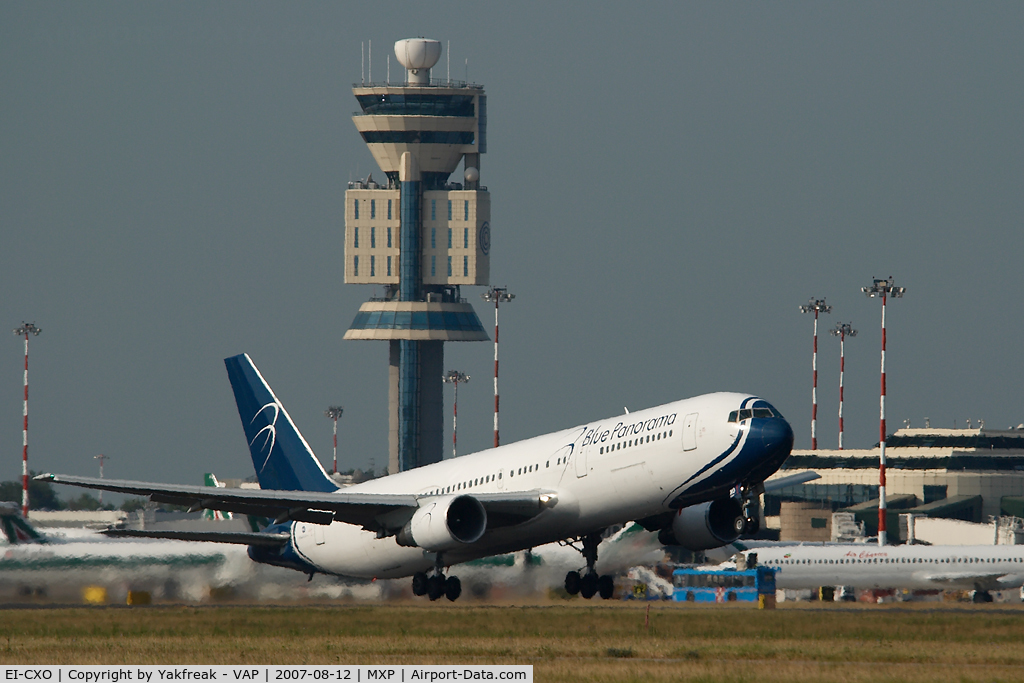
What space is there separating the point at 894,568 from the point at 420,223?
121 meters

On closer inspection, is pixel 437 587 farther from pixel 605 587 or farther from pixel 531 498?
pixel 605 587

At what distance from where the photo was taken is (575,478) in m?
48.5

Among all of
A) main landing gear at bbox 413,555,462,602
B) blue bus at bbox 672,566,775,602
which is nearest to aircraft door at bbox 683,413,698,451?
main landing gear at bbox 413,555,462,602

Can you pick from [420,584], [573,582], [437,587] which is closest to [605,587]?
[573,582]

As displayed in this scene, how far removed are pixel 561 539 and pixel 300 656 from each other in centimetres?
1509

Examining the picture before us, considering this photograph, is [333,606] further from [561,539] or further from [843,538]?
[843,538]

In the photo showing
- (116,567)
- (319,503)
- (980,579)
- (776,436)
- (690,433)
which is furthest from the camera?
(980,579)

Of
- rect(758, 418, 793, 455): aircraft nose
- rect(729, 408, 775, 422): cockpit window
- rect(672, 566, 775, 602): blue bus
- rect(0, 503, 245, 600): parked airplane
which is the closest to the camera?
rect(758, 418, 793, 455): aircraft nose

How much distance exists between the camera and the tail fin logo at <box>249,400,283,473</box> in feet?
203

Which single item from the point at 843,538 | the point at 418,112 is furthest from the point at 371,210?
the point at 843,538

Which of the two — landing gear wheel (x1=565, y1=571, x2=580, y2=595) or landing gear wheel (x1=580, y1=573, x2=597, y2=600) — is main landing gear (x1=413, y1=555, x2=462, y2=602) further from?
landing gear wheel (x1=580, y1=573, x2=597, y2=600)

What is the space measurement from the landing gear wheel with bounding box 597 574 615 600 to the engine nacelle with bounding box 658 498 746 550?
2906mm

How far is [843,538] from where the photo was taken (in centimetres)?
10962

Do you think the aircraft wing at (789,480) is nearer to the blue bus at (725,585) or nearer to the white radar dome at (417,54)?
the blue bus at (725,585)
